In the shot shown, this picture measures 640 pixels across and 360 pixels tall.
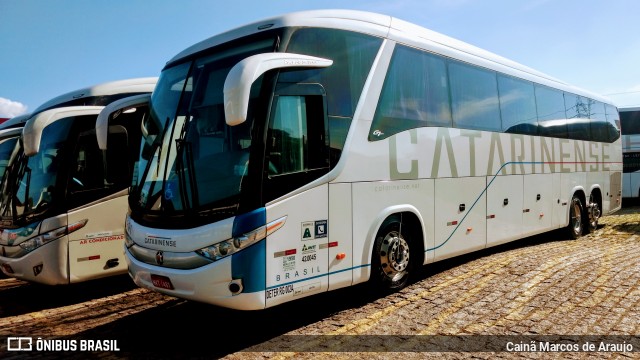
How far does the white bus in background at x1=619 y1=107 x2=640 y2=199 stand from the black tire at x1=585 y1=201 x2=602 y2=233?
12302 mm

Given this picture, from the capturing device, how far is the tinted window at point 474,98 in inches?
299

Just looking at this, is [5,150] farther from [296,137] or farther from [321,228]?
[321,228]

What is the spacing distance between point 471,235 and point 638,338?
3177 mm

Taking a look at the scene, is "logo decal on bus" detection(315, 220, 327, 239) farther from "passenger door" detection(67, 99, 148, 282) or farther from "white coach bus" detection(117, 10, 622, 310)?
"passenger door" detection(67, 99, 148, 282)

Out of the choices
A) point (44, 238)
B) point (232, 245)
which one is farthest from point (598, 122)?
point (44, 238)

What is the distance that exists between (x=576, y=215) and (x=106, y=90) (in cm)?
1133

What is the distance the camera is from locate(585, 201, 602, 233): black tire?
12.4 m

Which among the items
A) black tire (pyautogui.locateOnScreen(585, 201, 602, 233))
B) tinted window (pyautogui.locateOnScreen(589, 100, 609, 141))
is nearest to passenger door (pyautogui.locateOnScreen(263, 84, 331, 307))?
black tire (pyautogui.locateOnScreen(585, 201, 602, 233))

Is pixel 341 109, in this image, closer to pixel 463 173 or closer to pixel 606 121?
pixel 463 173

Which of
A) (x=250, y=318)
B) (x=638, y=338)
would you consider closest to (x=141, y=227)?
(x=250, y=318)

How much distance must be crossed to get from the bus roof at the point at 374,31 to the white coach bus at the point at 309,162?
28mm

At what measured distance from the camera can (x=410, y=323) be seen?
17.7 ft

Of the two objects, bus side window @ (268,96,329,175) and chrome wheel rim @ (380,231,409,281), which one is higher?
bus side window @ (268,96,329,175)

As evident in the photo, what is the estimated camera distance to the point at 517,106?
9336 millimetres
